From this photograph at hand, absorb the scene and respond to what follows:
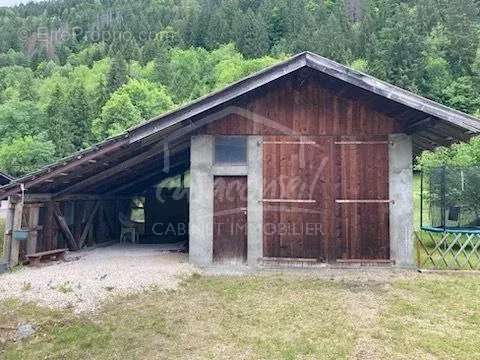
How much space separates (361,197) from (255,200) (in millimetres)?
2701

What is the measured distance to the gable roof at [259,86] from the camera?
9906 mm

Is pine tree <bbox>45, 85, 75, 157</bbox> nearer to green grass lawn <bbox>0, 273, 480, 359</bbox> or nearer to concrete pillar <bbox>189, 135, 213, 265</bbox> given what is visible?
concrete pillar <bbox>189, 135, 213, 265</bbox>

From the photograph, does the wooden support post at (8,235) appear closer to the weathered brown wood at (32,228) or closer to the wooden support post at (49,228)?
the weathered brown wood at (32,228)

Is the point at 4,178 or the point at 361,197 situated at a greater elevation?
the point at 4,178

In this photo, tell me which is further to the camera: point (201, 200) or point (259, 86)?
point (201, 200)

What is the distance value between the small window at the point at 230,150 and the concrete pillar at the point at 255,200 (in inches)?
8.5

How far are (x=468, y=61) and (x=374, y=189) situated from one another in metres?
52.4

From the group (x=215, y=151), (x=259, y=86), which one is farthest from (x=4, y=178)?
(x=259, y=86)

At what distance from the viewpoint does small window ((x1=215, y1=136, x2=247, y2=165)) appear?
1141 centimetres

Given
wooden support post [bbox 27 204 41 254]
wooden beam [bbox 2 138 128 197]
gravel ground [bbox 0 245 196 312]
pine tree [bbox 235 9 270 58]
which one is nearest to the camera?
gravel ground [bbox 0 245 196 312]

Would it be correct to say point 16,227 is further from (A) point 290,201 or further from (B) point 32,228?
(A) point 290,201

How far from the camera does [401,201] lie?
36.3 ft

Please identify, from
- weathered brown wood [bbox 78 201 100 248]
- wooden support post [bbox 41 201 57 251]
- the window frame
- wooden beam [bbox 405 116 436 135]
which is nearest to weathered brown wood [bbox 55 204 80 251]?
wooden support post [bbox 41 201 57 251]

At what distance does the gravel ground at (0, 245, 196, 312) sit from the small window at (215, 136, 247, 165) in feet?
9.50
